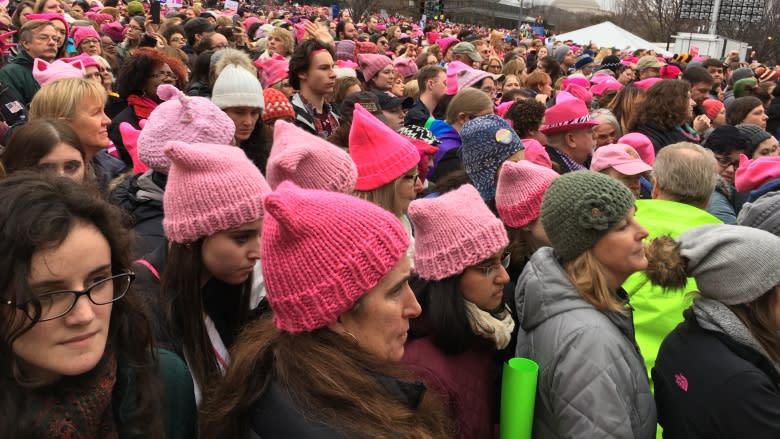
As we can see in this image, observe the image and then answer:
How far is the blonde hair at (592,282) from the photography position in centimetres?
250

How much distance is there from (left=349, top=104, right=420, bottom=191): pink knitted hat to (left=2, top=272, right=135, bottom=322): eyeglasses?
1.95m

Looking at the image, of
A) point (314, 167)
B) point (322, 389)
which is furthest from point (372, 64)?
point (322, 389)

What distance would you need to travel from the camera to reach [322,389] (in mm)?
1564

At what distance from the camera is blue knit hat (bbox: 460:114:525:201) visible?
169 inches

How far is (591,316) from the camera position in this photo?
7.94ft

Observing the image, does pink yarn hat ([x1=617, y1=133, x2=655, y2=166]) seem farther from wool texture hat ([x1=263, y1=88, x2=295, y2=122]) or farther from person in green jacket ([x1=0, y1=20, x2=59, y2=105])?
person in green jacket ([x1=0, y1=20, x2=59, y2=105])

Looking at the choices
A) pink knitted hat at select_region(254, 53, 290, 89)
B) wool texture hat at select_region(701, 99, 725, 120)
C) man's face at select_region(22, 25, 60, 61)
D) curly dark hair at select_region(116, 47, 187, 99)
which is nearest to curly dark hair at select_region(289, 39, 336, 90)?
pink knitted hat at select_region(254, 53, 290, 89)

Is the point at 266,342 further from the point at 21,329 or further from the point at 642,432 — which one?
the point at 642,432

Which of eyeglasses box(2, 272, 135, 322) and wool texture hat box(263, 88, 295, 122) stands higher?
eyeglasses box(2, 272, 135, 322)

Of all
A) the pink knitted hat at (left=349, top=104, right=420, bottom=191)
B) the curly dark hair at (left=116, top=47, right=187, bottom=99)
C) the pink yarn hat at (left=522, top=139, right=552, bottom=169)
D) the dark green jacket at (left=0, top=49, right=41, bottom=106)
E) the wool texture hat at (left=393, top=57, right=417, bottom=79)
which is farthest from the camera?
the wool texture hat at (left=393, top=57, right=417, bottom=79)

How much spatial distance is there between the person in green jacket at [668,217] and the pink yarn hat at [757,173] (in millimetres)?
1073

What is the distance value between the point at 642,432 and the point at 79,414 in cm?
197

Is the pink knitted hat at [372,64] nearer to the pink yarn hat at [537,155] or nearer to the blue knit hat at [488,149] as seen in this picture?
the pink yarn hat at [537,155]

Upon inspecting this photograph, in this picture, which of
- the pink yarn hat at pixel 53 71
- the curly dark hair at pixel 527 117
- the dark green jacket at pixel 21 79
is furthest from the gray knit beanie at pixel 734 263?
the dark green jacket at pixel 21 79
